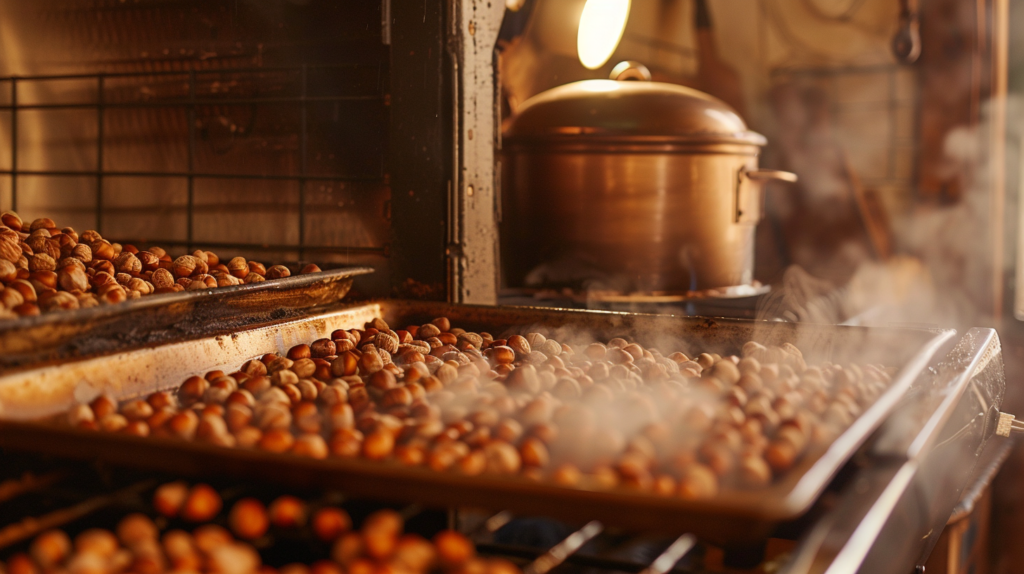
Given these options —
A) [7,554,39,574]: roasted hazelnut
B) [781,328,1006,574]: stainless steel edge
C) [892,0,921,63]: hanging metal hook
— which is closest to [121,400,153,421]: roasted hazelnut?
[7,554,39,574]: roasted hazelnut

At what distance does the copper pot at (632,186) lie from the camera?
2.43m

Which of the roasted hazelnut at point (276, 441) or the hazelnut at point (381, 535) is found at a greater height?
the roasted hazelnut at point (276, 441)

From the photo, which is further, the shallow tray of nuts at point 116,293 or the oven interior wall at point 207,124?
the oven interior wall at point 207,124

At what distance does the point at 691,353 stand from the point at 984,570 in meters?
2.55

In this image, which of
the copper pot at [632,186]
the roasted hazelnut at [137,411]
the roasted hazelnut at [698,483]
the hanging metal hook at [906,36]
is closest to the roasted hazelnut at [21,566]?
the roasted hazelnut at [137,411]

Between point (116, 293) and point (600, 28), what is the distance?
6.02 feet

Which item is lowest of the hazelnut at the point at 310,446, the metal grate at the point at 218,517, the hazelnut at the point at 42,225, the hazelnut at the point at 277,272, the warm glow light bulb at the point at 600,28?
the metal grate at the point at 218,517

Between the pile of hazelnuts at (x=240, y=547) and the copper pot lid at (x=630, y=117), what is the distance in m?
1.76

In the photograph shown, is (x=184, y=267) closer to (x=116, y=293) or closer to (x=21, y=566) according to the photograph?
(x=116, y=293)

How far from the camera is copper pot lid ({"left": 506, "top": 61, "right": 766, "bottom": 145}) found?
243cm

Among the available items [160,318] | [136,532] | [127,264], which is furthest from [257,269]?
[136,532]

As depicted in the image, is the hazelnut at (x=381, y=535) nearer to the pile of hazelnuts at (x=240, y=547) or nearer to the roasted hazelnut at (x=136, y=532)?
the pile of hazelnuts at (x=240, y=547)

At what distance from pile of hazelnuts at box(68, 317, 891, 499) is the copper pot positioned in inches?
33.2

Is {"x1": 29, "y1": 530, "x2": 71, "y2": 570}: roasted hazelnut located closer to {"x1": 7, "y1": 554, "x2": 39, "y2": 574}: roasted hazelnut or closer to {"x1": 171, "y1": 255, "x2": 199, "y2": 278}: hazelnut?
{"x1": 7, "y1": 554, "x2": 39, "y2": 574}: roasted hazelnut
